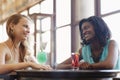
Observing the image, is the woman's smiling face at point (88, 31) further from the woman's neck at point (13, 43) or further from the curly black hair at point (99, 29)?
the woman's neck at point (13, 43)

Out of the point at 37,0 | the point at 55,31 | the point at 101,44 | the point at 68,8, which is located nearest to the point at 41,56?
the point at 101,44

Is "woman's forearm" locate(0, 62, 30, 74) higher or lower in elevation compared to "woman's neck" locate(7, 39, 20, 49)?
lower

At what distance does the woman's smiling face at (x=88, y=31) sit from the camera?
2.21 meters

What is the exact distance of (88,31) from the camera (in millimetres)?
2203

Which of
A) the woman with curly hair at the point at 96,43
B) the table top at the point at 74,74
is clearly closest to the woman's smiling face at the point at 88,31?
the woman with curly hair at the point at 96,43

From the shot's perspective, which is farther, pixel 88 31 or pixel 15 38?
pixel 88 31

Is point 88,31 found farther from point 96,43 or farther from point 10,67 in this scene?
point 10,67

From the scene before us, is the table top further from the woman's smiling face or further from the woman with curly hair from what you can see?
the woman's smiling face

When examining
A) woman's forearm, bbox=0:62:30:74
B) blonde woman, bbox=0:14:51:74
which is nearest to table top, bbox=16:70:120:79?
woman's forearm, bbox=0:62:30:74

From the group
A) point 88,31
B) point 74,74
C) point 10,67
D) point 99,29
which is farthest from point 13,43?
point 74,74

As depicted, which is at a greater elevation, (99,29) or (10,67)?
(99,29)

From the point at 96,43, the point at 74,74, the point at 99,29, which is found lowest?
the point at 74,74

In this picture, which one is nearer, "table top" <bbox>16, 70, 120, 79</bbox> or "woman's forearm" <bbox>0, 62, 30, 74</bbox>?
"table top" <bbox>16, 70, 120, 79</bbox>

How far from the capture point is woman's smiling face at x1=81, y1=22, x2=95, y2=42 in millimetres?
2211
